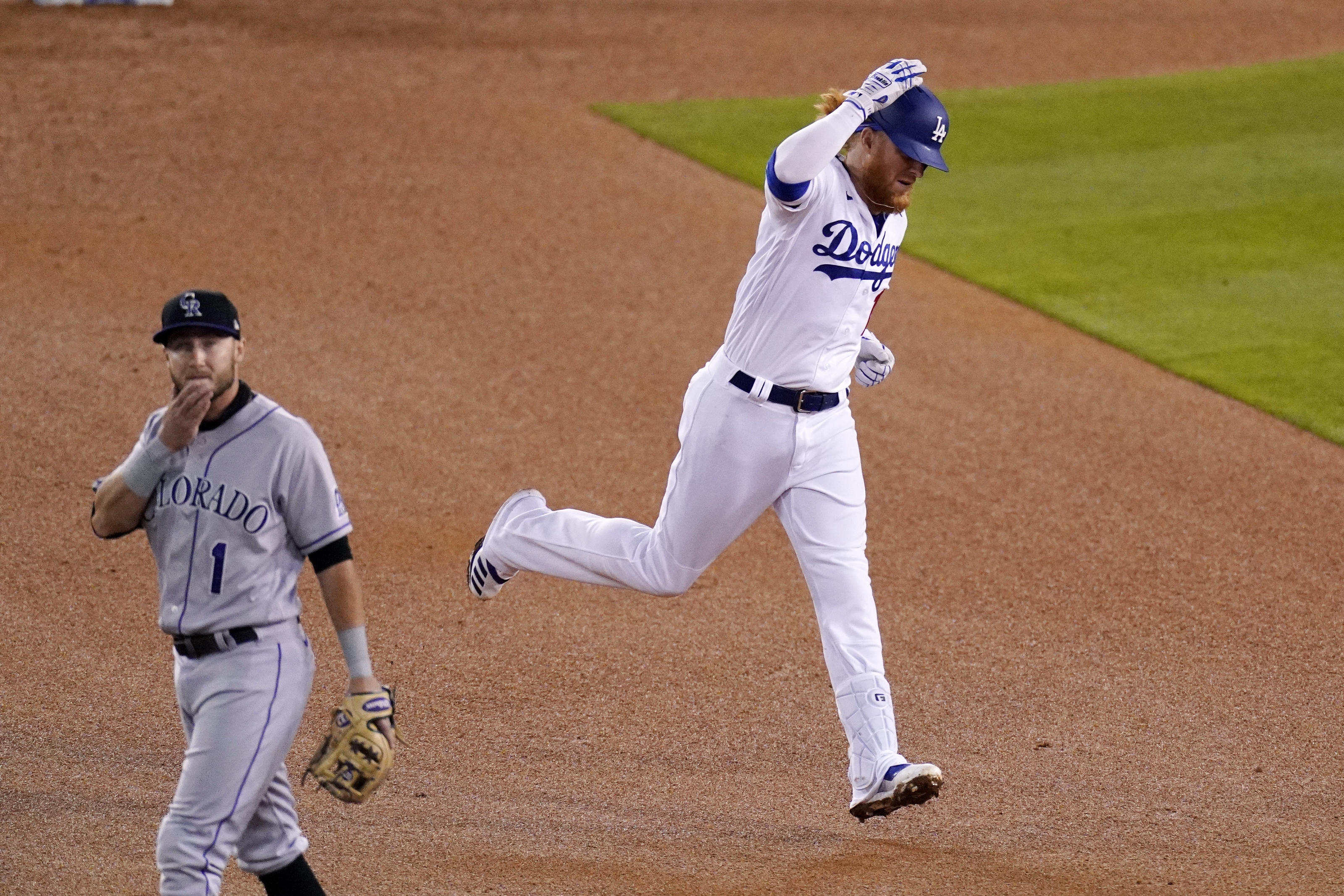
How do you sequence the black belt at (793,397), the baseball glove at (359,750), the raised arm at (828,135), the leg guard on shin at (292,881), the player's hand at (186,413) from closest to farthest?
the player's hand at (186,413) → the baseball glove at (359,750) → the leg guard on shin at (292,881) → the raised arm at (828,135) → the black belt at (793,397)

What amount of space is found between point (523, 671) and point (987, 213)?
24.7 feet

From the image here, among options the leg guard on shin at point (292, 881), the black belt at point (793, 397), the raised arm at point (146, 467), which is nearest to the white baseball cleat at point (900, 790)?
the black belt at point (793, 397)

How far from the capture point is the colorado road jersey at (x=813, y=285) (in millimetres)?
4625

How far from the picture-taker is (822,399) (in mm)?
4773

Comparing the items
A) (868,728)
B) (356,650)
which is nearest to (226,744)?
(356,650)

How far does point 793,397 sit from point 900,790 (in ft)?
4.01

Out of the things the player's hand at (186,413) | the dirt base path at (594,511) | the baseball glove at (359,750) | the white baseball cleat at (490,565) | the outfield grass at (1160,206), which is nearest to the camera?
the player's hand at (186,413)

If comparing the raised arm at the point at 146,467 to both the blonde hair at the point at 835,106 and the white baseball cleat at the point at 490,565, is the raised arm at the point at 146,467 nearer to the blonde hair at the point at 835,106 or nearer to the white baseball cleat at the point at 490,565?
the white baseball cleat at the point at 490,565

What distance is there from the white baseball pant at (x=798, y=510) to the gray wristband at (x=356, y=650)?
1368 mm

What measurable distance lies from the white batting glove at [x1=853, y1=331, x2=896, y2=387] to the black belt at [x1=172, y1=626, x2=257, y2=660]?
96.1 inches

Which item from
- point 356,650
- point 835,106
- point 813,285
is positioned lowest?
point 356,650

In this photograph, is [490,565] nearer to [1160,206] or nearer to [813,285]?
[813,285]

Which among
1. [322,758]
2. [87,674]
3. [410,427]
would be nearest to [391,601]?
[87,674]

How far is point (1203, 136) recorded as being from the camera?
1407 centimetres
